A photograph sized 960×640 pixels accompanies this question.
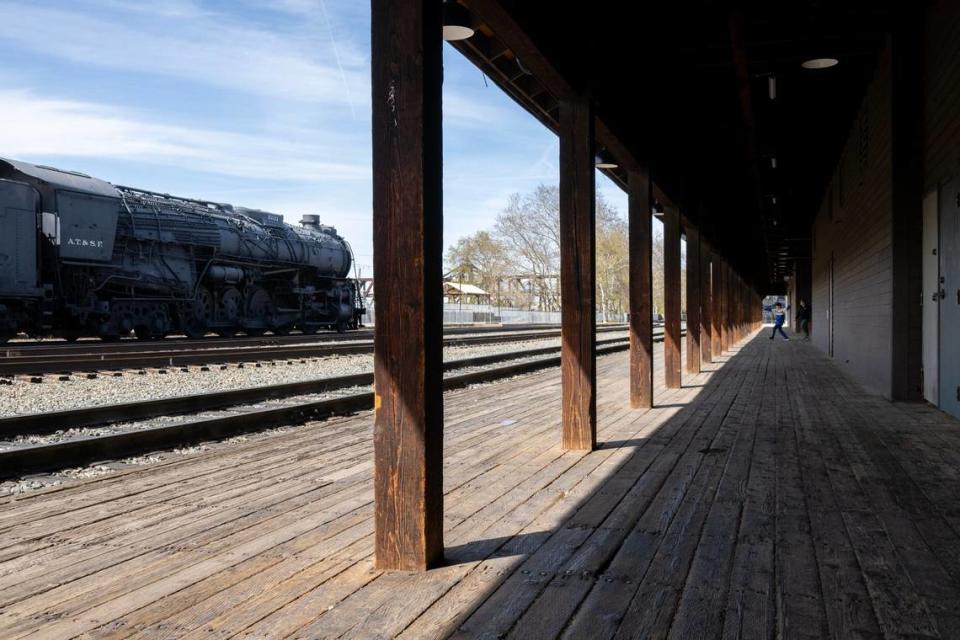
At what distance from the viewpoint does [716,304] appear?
55.3 feet

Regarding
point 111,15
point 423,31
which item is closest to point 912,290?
point 423,31

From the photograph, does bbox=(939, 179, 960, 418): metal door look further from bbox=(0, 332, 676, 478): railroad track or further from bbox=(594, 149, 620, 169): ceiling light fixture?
bbox=(0, 332, 676, 478): railroad track

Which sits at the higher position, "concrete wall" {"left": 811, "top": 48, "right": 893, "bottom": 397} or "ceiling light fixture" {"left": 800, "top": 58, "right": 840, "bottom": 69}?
"ceiling light fixture" {"left": 800, "top": 58, "right": 840, "bottom": 69}

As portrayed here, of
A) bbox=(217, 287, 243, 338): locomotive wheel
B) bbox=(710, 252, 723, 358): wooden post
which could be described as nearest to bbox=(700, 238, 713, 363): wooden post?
bbox=(710, 252, 723, 358): wooden post

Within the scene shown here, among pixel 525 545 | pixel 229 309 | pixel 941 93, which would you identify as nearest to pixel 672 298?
pixel 941 93

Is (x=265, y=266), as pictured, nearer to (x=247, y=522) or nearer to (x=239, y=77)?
(x=239, y=77)

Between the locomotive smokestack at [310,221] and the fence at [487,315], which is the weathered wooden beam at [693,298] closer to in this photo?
the locomotive smokestack at [310,221]

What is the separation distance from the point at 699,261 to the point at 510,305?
185ft

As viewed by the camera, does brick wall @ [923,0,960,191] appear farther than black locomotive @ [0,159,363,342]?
No

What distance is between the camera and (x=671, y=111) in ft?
29.2

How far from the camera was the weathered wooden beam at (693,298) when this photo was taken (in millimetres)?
11630

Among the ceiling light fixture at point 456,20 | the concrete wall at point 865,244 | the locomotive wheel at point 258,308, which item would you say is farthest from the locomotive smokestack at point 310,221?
the ceiling light fixture at point 456,20

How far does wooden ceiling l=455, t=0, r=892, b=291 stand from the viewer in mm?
4859

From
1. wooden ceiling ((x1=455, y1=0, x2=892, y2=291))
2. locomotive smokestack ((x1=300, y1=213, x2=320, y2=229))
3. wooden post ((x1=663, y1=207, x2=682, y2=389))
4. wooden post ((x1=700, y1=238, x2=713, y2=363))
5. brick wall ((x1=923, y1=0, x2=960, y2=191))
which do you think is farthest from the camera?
locomotive smokestack ((x1=300, y1=213, x2=320, y2=229))
